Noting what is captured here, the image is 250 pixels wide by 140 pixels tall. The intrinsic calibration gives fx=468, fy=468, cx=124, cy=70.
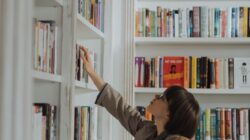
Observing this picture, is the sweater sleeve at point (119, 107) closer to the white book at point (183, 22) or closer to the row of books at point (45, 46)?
the row of books at point (45, 46)

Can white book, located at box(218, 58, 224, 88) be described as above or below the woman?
above

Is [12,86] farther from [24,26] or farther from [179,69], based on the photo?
[179,69]

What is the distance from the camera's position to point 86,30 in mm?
2418

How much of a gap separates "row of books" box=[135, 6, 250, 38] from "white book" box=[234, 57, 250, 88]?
182 millimetres

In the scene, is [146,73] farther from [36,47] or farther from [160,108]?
[36,47]

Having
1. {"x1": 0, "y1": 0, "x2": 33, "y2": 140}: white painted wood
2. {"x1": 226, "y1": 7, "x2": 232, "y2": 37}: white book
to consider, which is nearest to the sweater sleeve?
{"x1": 226, "y1": 7, "x2": 232, "y2": 37}: white book

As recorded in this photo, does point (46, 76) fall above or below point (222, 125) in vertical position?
above

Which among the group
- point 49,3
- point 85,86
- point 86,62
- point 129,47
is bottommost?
point 85,86

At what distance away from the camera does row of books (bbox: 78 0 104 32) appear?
2.23 meters

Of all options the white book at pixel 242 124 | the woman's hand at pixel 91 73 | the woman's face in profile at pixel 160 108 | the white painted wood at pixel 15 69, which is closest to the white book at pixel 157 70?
the white book at pixel 242 124

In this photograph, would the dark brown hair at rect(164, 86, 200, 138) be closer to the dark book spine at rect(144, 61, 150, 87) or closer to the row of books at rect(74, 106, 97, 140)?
the row of books at rect(74, 106, 97, 140)

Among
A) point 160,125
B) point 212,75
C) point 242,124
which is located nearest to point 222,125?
point 242,124

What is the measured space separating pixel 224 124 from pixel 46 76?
1573mm

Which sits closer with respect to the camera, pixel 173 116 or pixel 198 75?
pixel 173 116
